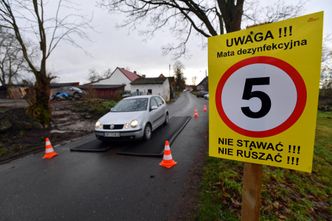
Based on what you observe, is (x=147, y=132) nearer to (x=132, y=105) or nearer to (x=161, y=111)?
(x=132, y=105)

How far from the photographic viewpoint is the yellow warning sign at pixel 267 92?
100 cm

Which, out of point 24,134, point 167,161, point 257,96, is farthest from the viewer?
point 24,134

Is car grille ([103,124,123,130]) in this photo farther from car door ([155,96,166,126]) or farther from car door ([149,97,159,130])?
car door ([155,96,166,126])

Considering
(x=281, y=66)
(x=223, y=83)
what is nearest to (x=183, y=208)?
(x=223, y=83)

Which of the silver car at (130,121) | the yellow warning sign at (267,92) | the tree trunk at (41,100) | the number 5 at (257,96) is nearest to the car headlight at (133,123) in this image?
the silver car at (130,121)

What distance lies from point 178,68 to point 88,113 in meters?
55.0

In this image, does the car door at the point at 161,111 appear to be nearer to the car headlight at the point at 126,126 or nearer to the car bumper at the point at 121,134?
the car bumper at the point at 121,134

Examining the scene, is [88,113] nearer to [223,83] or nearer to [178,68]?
[223,83]

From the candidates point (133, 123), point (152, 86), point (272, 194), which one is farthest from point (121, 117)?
point (152, 86)

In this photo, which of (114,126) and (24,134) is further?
→ (24,134)

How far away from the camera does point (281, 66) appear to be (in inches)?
42.4

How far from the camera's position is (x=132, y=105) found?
714 centimetres

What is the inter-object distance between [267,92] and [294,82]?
0.49ft

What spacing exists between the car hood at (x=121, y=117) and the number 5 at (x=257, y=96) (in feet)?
16.6
